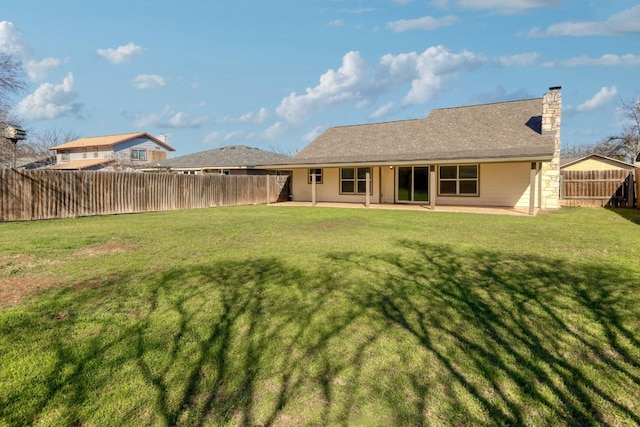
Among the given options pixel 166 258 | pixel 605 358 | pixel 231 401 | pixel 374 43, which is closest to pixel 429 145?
pixel 374 43

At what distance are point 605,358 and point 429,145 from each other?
57.4ft

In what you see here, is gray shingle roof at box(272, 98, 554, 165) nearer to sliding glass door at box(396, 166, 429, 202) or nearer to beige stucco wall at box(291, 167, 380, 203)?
sliding glass door at box(396, 166, 429, 202)

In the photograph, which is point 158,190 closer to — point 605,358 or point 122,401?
point 122,401

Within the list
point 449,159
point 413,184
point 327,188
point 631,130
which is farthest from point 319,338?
point 631,130

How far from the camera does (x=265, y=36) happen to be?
75.0ft

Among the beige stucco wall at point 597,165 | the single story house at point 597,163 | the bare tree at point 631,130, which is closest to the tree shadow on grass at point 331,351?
the single story house at point 597,163

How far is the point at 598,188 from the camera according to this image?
18297 mm

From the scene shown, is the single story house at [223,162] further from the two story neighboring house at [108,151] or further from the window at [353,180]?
the two story neighboring house at [108,151]

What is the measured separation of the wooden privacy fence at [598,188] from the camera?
17688mm

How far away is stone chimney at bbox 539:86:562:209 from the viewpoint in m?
16.2

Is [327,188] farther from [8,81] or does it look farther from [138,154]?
[138,154]

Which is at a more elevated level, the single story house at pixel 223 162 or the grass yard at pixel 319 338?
the single story house at pixel 223 162

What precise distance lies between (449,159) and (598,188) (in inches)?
349

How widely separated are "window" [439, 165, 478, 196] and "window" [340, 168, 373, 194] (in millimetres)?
3997
